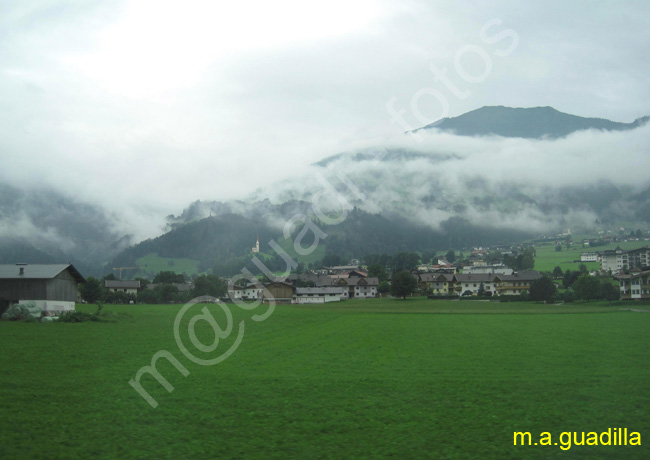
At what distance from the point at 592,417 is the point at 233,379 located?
11.4m

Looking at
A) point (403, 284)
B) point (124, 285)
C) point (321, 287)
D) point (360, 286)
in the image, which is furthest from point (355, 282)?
point (124, 285)

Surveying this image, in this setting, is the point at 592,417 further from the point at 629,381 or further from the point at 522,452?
the point at 629,381

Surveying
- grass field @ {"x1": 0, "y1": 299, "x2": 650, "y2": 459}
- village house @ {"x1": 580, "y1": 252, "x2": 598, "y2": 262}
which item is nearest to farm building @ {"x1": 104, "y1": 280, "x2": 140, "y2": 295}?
grass field @ {"x1": 0, "y1": 299, "x2": 650, "y2": 459}

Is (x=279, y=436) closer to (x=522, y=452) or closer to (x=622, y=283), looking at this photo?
(x=522, y=452)

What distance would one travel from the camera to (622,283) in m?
A: 104

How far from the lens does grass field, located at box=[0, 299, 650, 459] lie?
451 inches

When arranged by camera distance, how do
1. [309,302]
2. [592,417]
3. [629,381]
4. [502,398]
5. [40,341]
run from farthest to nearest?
[309,302], [40,341], [629,381], [502,398], [592,417]

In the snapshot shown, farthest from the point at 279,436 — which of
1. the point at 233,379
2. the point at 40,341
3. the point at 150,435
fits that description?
the point at 40,341

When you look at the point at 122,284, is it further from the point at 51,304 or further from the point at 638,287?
the point at 638,287

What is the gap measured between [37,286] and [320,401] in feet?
147

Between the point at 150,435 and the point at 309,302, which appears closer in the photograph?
the point at 150,435

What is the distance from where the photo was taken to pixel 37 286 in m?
51.4

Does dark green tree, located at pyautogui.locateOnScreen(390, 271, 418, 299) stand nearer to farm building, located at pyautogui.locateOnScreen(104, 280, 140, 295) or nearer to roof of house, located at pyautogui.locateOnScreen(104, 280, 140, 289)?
farm building, located at pyautogui.locateOnScreen(104, 280, 140, 295)

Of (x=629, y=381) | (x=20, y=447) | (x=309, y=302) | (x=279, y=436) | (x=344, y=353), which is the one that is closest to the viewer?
(x=20, y=447)
